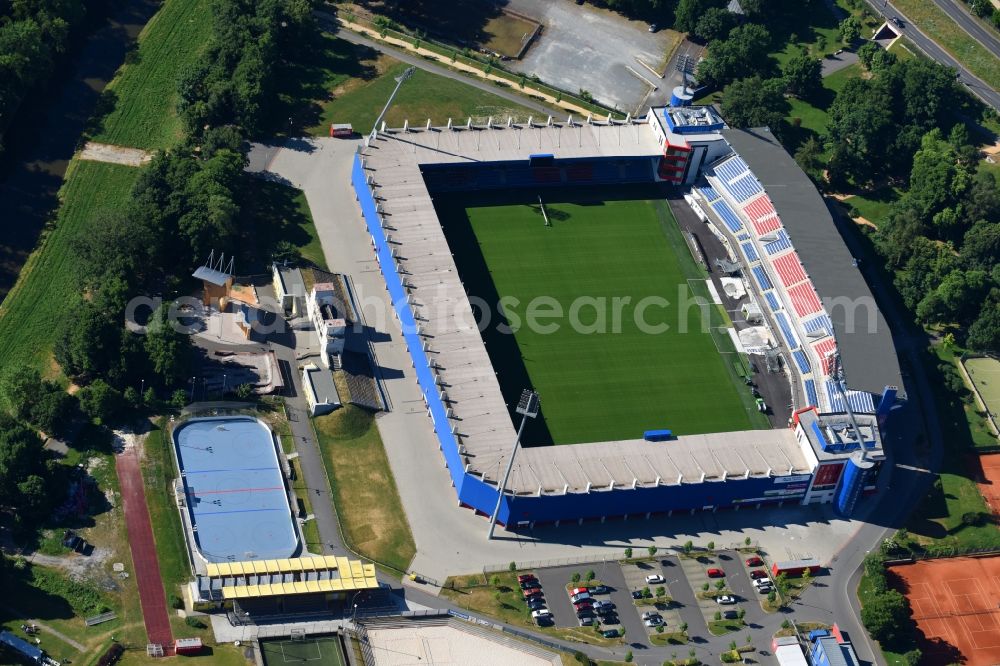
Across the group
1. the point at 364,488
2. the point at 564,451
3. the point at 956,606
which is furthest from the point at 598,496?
the point at 956,606

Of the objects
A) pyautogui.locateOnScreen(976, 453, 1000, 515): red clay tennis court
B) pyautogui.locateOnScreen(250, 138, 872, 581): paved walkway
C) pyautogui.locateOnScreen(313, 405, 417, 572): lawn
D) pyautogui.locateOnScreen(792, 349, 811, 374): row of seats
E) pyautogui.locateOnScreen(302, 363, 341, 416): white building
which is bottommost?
pyautogui.locateOnScreen(313, 405, 417, 572): lawn

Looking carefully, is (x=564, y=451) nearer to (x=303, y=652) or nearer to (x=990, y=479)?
(x=303, y=652)

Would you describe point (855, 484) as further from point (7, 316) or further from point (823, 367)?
point (7, 316)

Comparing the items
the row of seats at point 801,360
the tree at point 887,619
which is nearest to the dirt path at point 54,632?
the tree at point 887,619

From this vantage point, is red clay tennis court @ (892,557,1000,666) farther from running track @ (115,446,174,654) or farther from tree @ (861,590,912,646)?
running track @ (115,446,174,654)

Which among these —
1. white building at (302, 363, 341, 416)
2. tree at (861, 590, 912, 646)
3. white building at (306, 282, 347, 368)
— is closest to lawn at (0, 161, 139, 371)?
white building at (306, 282, 347, 368)

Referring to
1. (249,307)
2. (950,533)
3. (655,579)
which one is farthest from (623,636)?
(249,307)
